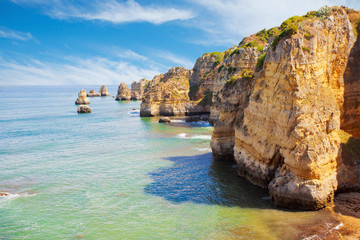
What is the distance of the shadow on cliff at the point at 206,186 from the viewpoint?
23.2 m

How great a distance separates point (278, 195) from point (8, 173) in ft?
101

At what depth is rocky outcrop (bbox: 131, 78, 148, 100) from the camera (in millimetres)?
184200

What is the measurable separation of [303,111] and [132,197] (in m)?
16.5

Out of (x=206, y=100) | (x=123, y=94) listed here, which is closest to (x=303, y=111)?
(x=206, y=100)

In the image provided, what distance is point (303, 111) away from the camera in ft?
68.3

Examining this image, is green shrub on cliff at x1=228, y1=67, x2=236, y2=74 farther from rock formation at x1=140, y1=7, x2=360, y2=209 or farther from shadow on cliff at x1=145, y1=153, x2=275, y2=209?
rock formation at x1=140, y1=7, x2=360, y2=209

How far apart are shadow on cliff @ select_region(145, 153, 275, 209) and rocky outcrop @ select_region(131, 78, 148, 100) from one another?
503 feet

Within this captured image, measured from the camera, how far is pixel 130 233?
18859 millimetres

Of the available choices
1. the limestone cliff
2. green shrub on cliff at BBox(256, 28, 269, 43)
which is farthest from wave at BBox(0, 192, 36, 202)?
green shrub on cliff at BBox(256, 28, 269, 43)

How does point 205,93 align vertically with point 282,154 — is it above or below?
above

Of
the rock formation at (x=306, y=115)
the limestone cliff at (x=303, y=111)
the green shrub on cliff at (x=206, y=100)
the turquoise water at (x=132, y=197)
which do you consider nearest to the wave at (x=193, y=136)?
the turquoise water at (x=132, y=197)

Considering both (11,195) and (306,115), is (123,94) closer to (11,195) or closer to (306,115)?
(11,195)

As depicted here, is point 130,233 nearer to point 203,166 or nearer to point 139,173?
point 139,173

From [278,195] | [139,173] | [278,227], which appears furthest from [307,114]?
[139,173]
